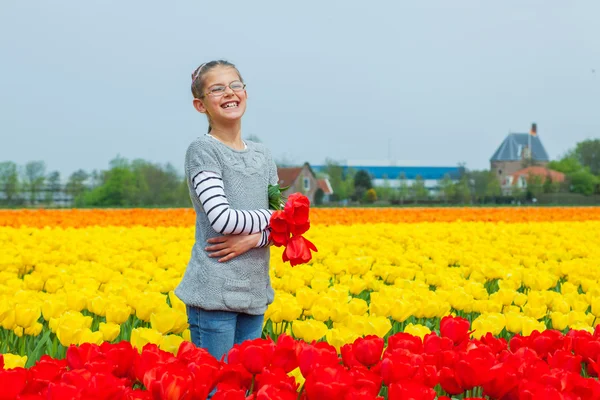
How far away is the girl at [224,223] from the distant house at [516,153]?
116m

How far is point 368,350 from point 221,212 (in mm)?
1035

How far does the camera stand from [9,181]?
44.0 meters

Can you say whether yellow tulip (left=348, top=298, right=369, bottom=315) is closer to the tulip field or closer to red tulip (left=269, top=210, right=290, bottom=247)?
the tulip field

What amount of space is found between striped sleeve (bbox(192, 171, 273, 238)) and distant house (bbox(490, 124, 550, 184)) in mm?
115889

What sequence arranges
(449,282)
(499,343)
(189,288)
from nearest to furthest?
(499,343) → (189,288) → (449,282)

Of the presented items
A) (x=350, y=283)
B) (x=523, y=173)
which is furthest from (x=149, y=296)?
(x=523, y=173)

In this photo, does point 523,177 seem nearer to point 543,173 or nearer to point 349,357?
point 543,173

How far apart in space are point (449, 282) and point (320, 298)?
53.6 inches

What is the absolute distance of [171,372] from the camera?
1.99 m

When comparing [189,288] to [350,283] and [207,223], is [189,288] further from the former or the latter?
[350,283]

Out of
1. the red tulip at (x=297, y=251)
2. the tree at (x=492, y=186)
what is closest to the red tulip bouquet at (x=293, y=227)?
the red tulip at (x=297, y=251)

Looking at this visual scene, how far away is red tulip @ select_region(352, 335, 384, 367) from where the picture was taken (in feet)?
8.06

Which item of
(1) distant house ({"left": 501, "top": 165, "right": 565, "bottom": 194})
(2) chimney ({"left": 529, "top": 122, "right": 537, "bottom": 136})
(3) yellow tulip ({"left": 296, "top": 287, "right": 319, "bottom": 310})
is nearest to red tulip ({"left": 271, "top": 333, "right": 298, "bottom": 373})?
(3) yellow tulip ({"left": 296, "top": 287, "right": 319, "bottom": 310})

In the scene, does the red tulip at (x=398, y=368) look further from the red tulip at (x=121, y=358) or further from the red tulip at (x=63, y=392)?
the red tulip at (x=63, y=392)
